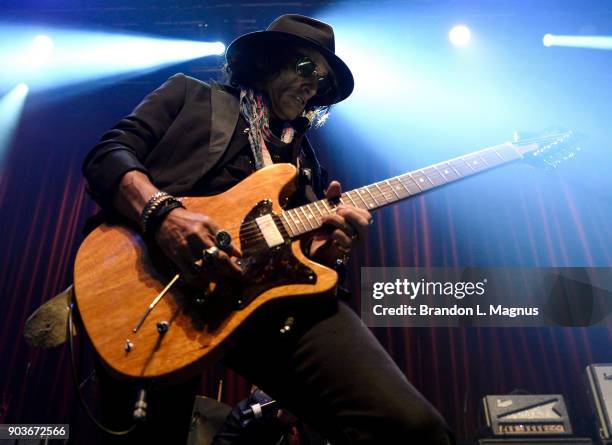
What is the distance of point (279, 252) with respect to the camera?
1.46 metres

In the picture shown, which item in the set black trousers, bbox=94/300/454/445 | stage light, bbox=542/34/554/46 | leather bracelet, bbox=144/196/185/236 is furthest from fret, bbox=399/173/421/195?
stage light, bbox=542/34/554/46

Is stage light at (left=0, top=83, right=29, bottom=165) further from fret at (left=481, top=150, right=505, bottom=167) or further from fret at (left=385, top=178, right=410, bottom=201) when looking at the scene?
fret at (left=481, top=150, right=505, bottom=167)

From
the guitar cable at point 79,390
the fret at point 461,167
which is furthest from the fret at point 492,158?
the guitar cable at point 79,390

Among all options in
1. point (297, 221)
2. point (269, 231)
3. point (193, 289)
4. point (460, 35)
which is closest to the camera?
point (193, 289)

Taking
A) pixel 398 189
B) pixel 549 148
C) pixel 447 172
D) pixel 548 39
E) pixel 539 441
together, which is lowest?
pixel 539 441

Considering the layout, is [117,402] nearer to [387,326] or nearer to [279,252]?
[279,252]

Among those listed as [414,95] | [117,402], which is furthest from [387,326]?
[117,402]

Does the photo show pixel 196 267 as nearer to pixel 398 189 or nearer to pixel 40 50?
pixel 398 189

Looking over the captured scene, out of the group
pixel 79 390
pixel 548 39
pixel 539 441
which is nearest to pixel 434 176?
pixel 79 390

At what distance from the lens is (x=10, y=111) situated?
569 centimetres

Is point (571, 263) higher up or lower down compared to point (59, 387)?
higher up

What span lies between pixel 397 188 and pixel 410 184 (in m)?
0.06

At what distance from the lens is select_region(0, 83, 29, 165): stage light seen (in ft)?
18.6

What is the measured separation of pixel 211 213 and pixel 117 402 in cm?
60
